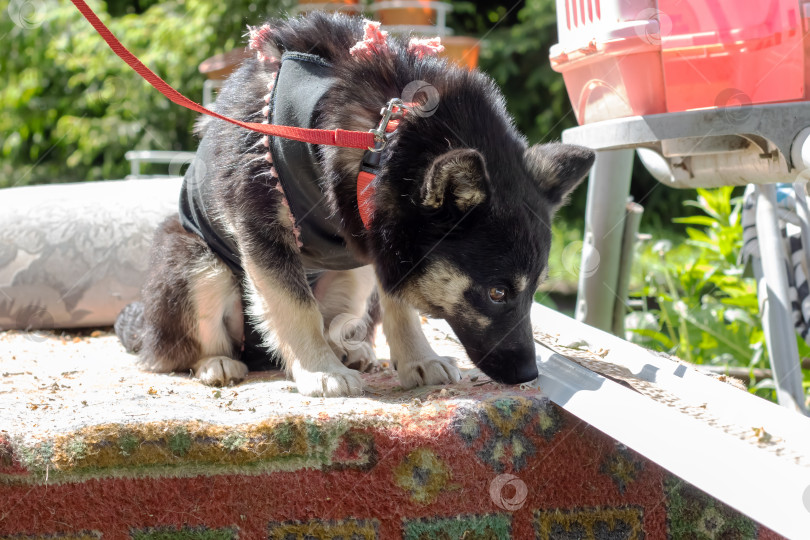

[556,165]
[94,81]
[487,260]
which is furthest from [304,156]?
[94,81]

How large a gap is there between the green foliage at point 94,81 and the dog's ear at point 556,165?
5.86 m

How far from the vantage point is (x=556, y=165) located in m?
2.53

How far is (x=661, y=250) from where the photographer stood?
168 inches

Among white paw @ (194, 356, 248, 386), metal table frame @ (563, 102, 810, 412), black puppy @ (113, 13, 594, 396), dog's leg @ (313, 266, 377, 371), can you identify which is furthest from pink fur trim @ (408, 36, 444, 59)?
white paw @ (194, 356, 248, 386)

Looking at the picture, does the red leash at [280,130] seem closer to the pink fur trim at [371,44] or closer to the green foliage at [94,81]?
the pink fur trim at [371,44]

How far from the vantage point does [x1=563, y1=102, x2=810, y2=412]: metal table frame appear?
221 cm

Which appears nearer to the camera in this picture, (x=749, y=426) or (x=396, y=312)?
(x=749, y=426)

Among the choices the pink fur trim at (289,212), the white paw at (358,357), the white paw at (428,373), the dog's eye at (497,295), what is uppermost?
the pink fur trim at (289,212)

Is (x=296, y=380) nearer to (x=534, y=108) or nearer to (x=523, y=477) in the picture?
(x=523, y=477)

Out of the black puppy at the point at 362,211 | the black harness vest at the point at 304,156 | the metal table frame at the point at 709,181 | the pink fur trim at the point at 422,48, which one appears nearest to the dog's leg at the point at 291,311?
the black puppy at the point at 362,211

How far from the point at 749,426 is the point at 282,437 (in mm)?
1107

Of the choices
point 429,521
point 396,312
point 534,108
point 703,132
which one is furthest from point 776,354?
point 534,108

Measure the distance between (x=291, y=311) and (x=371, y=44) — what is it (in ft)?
2.94

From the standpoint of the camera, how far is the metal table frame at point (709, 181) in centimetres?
221
